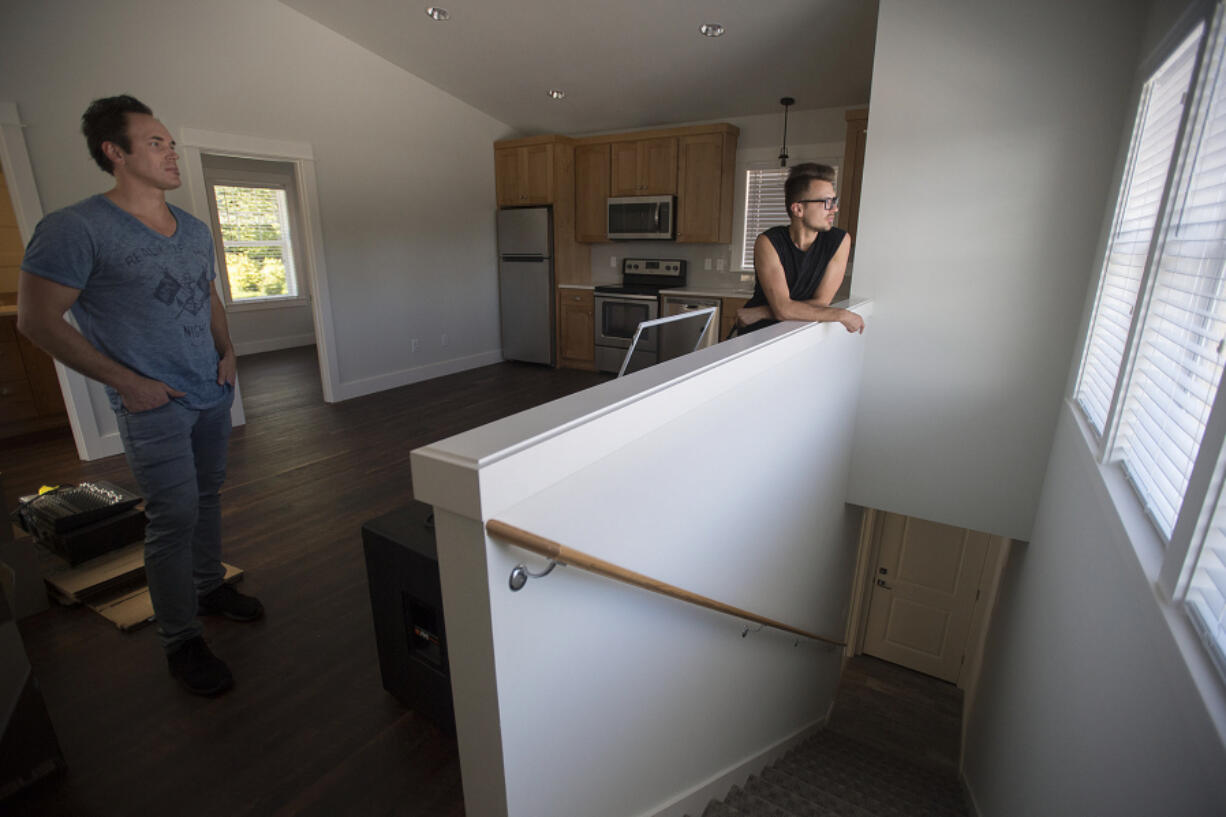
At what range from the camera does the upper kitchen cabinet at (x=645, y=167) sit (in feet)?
18.5

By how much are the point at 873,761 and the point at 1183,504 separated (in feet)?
10.8

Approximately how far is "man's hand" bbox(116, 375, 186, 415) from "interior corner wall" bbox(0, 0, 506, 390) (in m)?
2.89

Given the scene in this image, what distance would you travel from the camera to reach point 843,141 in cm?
Answer: 505

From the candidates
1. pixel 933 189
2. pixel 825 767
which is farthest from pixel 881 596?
pixel 933 189

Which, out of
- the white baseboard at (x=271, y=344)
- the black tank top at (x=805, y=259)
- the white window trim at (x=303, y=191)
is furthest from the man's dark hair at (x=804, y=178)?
the white baseboard at (x=271, y=344)

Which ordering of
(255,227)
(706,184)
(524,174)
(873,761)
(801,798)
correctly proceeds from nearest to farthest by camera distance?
(801,798)
(873,761)
(706,184)
(524,174)
(255,227)

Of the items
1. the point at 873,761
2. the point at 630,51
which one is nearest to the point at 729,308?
the point at 630,51

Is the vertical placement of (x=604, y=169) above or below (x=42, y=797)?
above

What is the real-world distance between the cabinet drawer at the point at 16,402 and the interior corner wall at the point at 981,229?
5.57 m

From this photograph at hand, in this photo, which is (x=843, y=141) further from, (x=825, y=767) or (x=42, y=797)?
(x=42, y=797)

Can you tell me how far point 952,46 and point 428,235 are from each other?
14.7ft

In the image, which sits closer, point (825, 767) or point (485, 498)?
point (485, 498)

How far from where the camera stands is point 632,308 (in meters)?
5.88

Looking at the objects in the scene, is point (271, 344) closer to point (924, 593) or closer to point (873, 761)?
point (873, 761)
